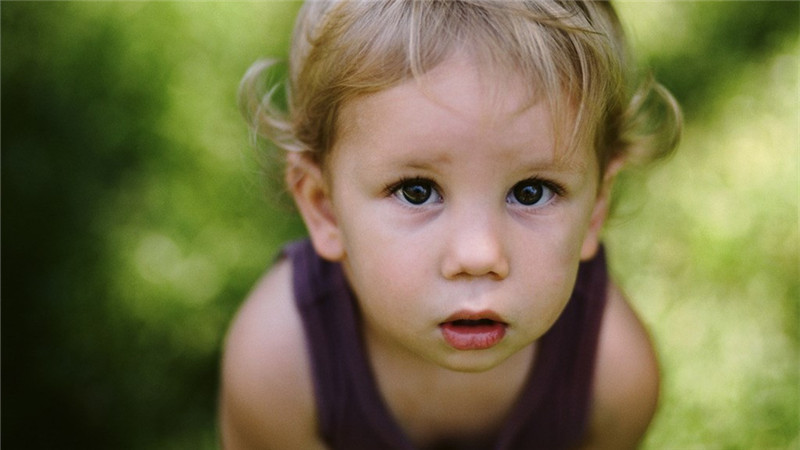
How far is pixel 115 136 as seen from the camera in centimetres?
247

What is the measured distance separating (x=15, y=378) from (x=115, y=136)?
0.63 meters

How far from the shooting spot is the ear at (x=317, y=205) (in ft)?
4.82

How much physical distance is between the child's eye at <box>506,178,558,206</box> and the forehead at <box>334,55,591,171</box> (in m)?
0.04

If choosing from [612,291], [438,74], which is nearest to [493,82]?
[438,74]

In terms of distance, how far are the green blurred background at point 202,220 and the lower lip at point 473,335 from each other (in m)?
0.76

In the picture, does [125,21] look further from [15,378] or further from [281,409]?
[281,409]

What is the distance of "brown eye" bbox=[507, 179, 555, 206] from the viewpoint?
1.28m

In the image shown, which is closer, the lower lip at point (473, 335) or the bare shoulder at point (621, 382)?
the lower lip at point (473, 335)

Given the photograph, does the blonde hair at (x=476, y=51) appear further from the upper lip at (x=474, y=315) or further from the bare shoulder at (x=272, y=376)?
the bare shoulder at (x=272, y=376)

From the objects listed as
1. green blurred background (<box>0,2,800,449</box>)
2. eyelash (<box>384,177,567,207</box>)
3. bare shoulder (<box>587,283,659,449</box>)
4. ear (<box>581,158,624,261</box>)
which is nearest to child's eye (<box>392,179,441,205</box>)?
eyelash (<box>384,177,567,207</box>)

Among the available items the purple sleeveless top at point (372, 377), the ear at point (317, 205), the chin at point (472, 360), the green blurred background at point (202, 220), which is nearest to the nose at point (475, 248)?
the chin at point (472, 360)

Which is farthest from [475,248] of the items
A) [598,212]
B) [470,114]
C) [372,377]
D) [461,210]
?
[372,377]

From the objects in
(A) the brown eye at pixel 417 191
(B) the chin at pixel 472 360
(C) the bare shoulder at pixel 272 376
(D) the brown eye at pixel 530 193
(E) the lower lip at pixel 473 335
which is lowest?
(C) the bare shoulder at pixel 272 376

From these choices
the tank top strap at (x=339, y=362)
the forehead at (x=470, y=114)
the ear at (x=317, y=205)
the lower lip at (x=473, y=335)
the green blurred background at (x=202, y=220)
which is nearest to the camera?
the forehead at (x=470, y=114)
